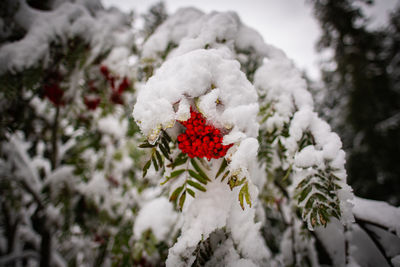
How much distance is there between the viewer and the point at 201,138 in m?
0.69

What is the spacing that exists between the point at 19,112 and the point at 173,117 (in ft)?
7.33

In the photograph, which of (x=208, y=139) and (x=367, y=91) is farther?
(x=367, y=91)

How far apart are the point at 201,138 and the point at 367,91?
35.3 ft

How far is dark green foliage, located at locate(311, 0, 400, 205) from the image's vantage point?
7.77m

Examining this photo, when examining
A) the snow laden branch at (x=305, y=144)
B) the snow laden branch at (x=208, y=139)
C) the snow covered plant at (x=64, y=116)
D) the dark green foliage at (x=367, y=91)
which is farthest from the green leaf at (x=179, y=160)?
the dark green foliage at (x=367, y=91)

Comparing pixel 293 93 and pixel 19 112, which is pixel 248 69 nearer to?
pixel 293 93

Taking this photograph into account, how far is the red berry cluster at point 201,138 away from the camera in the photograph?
682mm

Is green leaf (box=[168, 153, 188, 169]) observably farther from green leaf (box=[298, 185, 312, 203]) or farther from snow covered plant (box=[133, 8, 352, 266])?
green leaf (box=[298, 185, 312, 203])

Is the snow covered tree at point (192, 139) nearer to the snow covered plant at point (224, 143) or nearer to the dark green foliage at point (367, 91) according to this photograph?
the snow covered plant at point (224, 143)

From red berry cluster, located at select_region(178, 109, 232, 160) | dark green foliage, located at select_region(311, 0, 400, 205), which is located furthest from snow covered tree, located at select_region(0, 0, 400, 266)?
dark green foliage, located at select_region(311, 0, 400, 205)

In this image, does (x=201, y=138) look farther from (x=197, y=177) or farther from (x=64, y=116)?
(x=64, y=116)

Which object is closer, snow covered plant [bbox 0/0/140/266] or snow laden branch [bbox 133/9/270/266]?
snow laden branch [bbox 133/9/270/266]

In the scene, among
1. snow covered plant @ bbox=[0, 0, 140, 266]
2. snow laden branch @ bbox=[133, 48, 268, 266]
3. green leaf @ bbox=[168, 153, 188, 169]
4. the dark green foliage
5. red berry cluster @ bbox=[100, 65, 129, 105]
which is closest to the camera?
snow laden branch @ bbox=[133, 48, 268, 266]

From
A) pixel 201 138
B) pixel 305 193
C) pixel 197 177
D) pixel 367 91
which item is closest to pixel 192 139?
pixel 201 138
